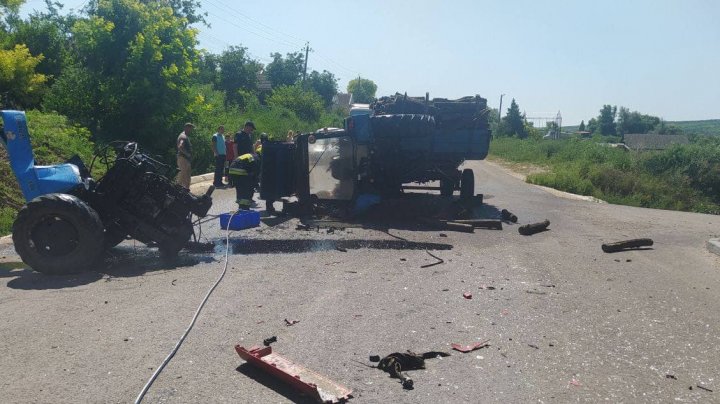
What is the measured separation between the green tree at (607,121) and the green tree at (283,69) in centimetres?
7845

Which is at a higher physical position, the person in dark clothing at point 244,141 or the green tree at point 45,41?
the green tree at point 45,41

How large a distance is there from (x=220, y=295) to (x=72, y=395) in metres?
2.49

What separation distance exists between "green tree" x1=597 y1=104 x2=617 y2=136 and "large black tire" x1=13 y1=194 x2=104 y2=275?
396ft

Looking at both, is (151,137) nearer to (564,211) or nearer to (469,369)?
(564,211)

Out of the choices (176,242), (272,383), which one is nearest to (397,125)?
(176,242)

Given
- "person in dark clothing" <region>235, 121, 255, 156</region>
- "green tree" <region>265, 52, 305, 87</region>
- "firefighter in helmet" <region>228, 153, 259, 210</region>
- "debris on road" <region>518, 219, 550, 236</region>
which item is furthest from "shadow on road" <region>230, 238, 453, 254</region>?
"green tree" <region>265, 52, 305, 87</region>

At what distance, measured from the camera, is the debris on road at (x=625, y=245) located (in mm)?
9406

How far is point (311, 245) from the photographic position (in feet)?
30.9

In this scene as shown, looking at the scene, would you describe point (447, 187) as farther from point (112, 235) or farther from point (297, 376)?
point (297, 376)

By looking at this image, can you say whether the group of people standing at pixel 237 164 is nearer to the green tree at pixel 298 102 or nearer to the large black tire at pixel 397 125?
the large black tire at pixel 397 125

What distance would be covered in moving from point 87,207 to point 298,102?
38624 millimetres

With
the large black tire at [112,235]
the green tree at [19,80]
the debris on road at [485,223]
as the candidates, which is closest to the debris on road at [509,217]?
the debris on road at [485,223]

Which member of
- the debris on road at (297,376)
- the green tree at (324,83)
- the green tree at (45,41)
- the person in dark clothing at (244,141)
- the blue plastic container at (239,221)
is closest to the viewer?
the debris on road at (297,376)

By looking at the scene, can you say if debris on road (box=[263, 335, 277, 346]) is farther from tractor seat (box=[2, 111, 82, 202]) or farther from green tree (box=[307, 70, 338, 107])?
green tree (box=[307, 70, 338, 107])
